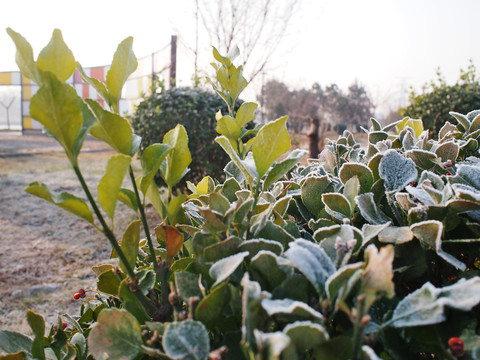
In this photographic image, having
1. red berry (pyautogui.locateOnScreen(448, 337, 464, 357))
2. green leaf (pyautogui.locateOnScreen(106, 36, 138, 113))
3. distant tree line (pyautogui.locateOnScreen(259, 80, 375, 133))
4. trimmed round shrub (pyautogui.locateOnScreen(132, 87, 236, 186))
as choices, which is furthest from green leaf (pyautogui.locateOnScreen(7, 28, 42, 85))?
distant tree line (pyautogui.locateOnScreen(259, 80, 375, 133))

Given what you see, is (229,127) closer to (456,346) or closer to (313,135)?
(456,346)

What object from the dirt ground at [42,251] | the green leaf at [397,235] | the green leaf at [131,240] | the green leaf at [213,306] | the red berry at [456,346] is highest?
the green leaf at [397,235]

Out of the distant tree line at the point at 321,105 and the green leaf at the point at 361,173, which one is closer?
the green leaf at the point at 361,173

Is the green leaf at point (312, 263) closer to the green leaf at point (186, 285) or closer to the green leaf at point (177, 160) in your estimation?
the green leaf at point (186, 285)

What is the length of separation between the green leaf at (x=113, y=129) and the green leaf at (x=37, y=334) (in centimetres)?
37

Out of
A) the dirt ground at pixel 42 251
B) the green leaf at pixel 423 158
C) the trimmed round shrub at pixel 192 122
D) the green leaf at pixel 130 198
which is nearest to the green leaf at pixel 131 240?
the green leaf at pixel 130 198

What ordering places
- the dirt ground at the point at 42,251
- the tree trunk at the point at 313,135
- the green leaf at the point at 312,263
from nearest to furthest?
the green leaf at the point at 312,263 < the dirt ground at the point at 42,251 < the tree trunk at the point at 313,135

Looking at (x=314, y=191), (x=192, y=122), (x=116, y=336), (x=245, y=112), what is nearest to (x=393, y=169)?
(x=314, y=191)

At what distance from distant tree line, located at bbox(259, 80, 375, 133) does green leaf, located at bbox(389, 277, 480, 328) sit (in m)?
29.6

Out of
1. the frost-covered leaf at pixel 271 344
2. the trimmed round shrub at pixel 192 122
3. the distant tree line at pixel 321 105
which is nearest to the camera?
the frost-covered leaf at pixel 271 344

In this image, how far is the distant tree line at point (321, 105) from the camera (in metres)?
32.1

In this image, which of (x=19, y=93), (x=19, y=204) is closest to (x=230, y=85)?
(x=19, y=204)

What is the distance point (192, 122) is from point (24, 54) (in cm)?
592

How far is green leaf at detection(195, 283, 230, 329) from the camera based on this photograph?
1.96 ft
